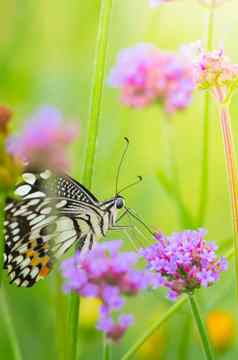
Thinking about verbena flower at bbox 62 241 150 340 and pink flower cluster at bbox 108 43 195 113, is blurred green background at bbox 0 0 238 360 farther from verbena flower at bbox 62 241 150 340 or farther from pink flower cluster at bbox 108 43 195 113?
verbena flower at bbox 62 241 150 340

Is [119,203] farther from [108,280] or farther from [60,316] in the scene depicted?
[60,316]

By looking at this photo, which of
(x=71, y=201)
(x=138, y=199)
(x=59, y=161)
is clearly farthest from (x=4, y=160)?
(x=138, y=199)

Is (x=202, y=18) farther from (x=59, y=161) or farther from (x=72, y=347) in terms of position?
(x=72, y=347)

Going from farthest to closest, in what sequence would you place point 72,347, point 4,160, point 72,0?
point 72,0
point 72,347
point 4,160

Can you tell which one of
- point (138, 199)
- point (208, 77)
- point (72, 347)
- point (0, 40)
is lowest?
point (72, 347)

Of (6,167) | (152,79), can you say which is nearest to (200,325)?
(6,167)

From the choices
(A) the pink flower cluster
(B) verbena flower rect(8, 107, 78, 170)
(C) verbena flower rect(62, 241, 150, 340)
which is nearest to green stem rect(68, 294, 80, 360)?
(C) verbena flower rect(62, 241, 150, 340)

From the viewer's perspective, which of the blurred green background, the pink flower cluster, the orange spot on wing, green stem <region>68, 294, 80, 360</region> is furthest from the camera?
the blurred green background
